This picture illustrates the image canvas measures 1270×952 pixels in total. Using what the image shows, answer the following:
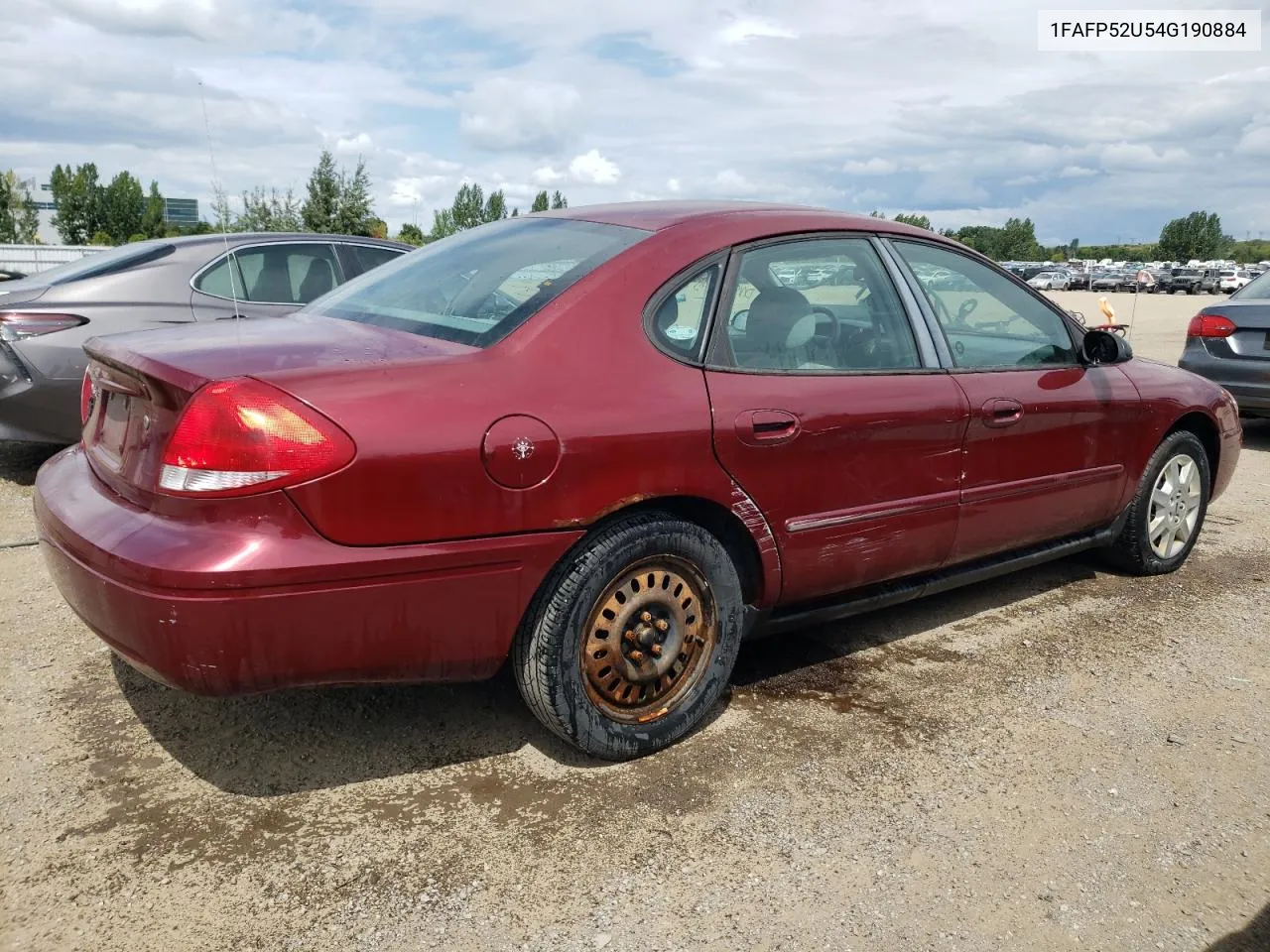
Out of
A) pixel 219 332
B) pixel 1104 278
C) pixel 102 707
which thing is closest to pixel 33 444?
pixel 102 707

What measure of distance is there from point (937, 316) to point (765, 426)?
103 cm

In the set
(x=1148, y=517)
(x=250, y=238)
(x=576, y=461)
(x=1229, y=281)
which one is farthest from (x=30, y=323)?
(x=1229, y=281)

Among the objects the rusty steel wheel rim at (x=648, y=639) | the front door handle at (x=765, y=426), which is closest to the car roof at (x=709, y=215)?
the front door handle at (x=765, y=426)

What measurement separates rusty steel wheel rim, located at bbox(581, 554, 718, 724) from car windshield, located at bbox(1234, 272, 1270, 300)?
290 inches

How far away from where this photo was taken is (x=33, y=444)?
7246 millimetres

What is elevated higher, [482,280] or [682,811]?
[482,280]

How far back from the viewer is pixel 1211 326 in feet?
27.3

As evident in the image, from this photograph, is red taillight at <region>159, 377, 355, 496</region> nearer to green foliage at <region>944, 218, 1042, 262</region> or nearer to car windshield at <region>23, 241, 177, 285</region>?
car windshield at <region>23, 241, 177, 285</region>

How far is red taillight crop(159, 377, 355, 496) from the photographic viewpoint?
91.8 inches

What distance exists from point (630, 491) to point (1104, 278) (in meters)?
66.0

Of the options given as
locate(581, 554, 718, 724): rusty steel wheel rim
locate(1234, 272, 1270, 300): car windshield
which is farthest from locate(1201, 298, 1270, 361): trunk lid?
locate(581, 554, 718, 724): rusty steel wheel rim

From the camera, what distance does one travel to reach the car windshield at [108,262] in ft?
19.0

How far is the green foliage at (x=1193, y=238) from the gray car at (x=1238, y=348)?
99.7 metres

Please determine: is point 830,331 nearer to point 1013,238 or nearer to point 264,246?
point 264,246
